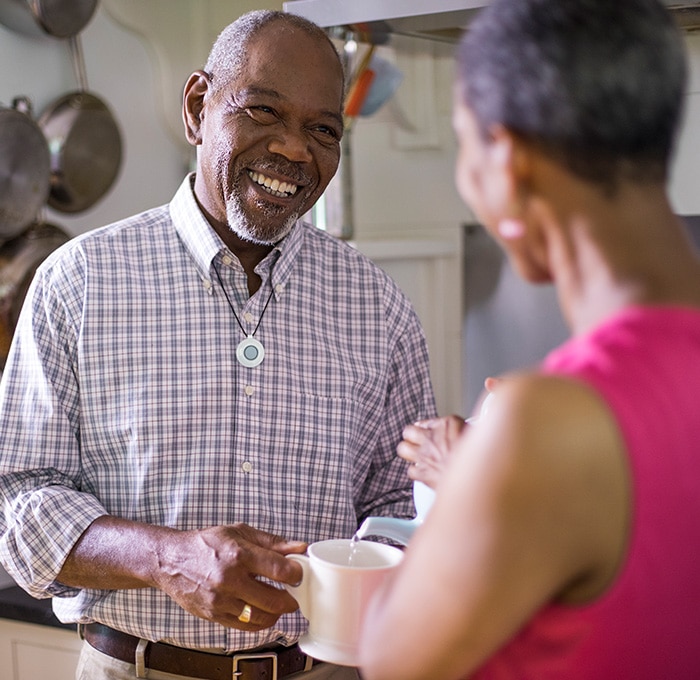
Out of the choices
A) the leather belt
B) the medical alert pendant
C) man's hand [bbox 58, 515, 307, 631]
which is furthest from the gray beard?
the leather belt

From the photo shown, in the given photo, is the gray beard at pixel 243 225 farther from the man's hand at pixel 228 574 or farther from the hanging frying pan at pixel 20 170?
the hanging frying pan at pixel 20 170

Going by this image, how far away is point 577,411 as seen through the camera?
1.55 feet

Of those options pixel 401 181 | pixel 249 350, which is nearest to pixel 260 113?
pixel 249 350

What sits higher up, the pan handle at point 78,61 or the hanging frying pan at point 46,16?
the hanging frying pan at point 46,16

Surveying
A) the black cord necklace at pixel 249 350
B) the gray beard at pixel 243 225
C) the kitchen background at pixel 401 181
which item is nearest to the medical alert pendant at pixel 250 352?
A: the black cord necklace at pixel 249 350

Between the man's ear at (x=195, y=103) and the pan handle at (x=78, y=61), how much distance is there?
67cm

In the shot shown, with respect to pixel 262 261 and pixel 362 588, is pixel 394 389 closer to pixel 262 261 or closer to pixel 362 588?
pixel 262 261

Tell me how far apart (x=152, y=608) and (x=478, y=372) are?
3.55ft

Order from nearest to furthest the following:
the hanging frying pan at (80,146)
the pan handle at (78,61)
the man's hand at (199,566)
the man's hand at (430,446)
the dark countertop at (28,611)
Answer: the man's hand at (430,446) < the man's hand at (199,566) < the dark countertop at (28,611) < the hanging frying pan at (80,146) < the pan handle at (78,61)

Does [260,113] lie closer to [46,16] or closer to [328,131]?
[328,131]

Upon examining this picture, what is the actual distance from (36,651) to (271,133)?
0.93 metres

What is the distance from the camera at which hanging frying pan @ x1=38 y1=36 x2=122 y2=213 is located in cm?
173

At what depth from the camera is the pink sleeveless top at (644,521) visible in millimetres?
483

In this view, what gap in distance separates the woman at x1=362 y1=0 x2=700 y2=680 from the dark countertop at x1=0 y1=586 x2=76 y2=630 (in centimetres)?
114
